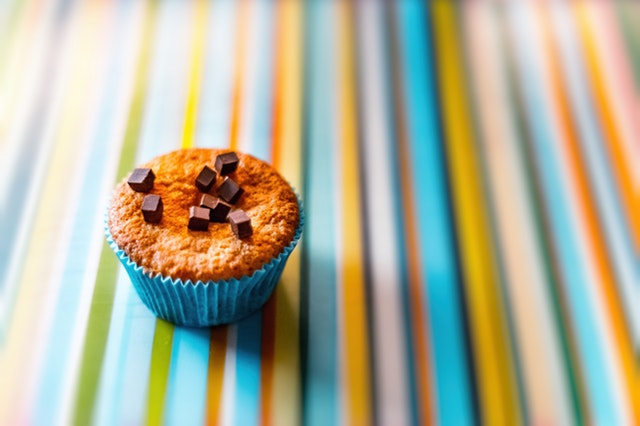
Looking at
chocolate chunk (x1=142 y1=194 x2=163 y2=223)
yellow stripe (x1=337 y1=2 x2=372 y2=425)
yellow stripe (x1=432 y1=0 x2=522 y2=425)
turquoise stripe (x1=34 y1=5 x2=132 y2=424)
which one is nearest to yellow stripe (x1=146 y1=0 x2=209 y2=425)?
turquoise stripe (x1=34 y1=5 x2=132 y2=424)

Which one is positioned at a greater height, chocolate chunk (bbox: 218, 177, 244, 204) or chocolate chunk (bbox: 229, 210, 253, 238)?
chocolate chunk (bbox: 218, 177, 244, 204)

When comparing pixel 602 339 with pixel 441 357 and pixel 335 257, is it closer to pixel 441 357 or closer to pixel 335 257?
pixel 441 357

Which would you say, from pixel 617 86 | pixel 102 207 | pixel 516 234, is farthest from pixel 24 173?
pixel 617 86

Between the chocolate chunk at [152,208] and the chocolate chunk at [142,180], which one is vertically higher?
the chocolate chunk at [142,180]

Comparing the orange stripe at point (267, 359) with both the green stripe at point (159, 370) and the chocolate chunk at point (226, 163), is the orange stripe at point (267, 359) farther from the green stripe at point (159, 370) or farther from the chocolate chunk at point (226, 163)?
the chocolate chunk at point (226, 163)

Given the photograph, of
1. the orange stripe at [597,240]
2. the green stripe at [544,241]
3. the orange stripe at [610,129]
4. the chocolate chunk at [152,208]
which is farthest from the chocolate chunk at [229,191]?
the orange stripe at [610,129]

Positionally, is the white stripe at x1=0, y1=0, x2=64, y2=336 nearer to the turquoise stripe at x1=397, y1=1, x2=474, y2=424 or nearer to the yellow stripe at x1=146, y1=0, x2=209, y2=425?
the yellow stripe at x1=146, y1=0, x2=209, y2=425

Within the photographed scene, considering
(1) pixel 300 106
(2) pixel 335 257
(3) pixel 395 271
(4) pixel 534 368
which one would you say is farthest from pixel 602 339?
(1) pixel 300 106
